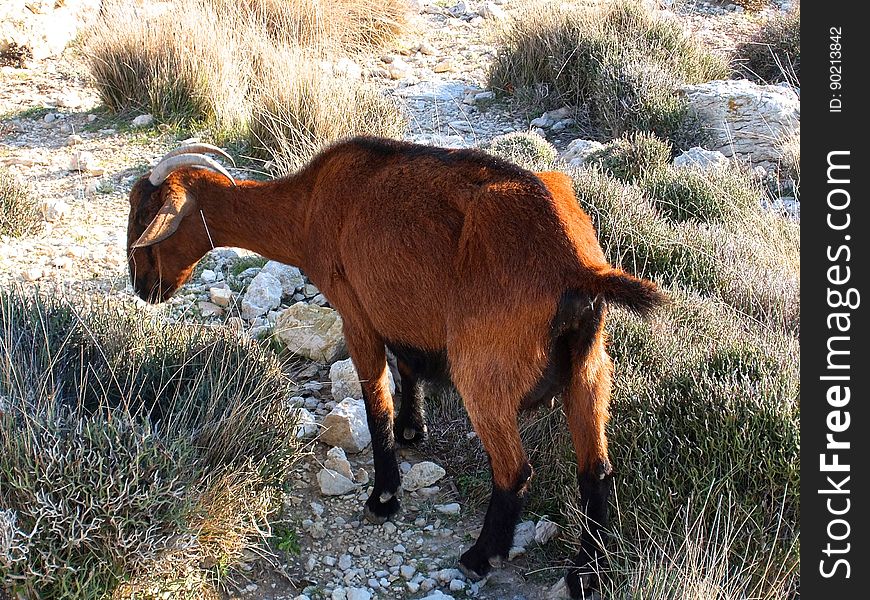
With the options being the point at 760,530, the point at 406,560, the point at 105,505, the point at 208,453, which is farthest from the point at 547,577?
the point at 105,505

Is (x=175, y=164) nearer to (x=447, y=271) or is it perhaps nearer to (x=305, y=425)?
(x=305, y=425)

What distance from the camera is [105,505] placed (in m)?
3.60

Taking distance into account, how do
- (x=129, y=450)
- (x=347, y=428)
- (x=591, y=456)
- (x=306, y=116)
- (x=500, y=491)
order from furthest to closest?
(x=306, y=116) → (x=347, y=428) → (x=500, y=491) → (x=591, y=456) → (x=129, y=450)

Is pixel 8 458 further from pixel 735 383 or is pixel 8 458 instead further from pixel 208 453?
pixel 735 383

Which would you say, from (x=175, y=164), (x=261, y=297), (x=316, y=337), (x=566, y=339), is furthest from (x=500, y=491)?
(x=261, y=297)

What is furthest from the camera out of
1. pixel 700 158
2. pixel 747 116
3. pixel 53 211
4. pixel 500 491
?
pixel 747 116

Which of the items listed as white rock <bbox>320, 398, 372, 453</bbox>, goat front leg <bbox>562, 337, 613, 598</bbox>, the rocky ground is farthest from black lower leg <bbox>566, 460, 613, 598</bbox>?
white rock <bbox>320, 398, 372, 453</bbox>

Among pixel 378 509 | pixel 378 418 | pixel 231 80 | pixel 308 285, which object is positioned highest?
pixel 231 80

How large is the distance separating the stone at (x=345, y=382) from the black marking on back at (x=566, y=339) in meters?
1.71

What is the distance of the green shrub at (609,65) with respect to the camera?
9305 mm

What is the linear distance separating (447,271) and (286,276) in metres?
2.81

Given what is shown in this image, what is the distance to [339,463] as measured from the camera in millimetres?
4926

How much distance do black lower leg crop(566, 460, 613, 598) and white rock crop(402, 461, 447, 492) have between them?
108cm

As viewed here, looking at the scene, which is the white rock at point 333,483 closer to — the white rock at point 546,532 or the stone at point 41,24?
the white rock at point 546,532
